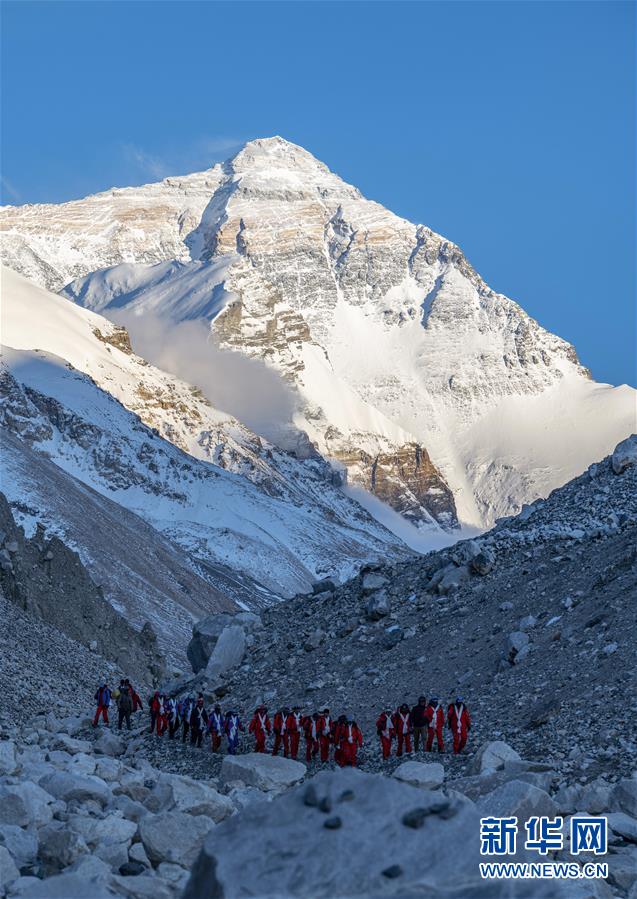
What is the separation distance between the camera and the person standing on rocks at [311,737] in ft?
80.7

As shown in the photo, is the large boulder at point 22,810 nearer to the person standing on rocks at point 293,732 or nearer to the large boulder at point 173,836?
the large boulder at point 173,836

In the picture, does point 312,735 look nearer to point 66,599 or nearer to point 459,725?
point 459,725

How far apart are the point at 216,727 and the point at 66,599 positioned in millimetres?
34544

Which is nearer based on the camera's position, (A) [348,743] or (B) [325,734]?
(A) [348,743]

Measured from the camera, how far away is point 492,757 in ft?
65.1

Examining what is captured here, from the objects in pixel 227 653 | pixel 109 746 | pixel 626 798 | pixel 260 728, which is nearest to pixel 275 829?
pixel 626 798

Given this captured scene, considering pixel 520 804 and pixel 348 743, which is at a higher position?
pixel 348 743

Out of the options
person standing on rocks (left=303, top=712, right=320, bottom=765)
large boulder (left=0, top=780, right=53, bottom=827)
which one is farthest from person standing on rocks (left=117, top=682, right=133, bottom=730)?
large boulder (left=0, top=780, right=53, bottom=827)

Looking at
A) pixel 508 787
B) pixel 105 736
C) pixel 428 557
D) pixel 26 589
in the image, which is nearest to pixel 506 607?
pixel 428 557

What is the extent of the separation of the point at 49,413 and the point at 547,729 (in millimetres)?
155593

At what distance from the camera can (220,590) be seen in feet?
411

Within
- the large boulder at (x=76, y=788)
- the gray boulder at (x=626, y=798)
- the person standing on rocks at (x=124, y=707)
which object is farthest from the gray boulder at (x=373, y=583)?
the large boulder at (x=76, y=788)

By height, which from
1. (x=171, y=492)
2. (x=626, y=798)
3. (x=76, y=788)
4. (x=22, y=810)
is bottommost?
(x=22, y=810)

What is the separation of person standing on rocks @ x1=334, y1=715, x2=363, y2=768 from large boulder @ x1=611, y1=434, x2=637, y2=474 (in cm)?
1392
